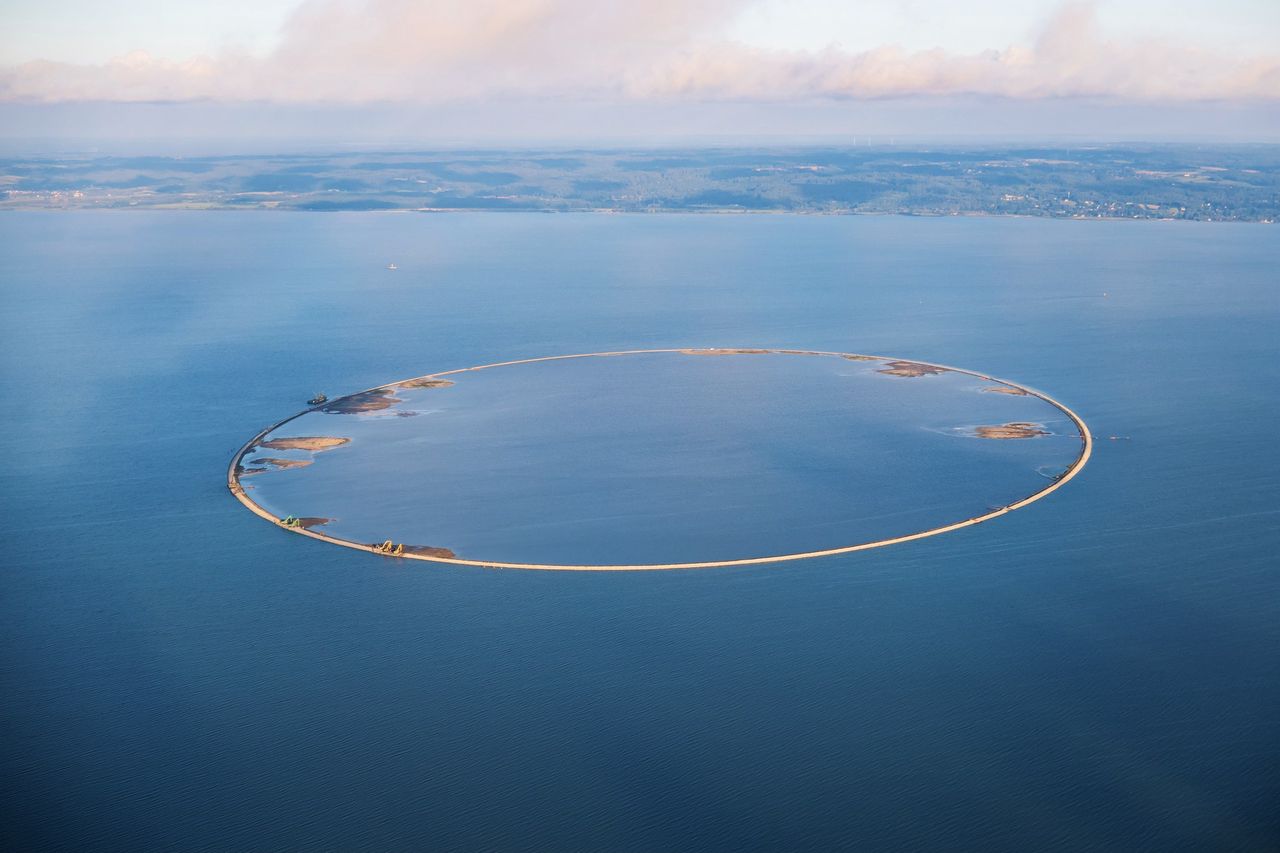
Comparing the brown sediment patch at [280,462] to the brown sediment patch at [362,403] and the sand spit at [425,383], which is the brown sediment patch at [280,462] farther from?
the sand spit at [425,383]

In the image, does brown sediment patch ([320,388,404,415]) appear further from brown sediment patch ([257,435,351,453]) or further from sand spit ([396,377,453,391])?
brown sediment patch ([257,435,351,453])

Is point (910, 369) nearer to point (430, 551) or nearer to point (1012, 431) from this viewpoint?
point (1012, 431)

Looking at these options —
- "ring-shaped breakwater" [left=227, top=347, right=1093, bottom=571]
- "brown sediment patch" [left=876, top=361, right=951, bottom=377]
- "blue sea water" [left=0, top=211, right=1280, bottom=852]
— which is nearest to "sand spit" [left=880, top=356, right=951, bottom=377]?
"brown sediment patch" [left=876, top=361, right=951, bottom=377]

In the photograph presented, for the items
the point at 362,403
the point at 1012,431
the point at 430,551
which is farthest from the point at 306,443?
the point at 1012,431

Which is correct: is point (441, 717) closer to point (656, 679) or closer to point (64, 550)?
point (656, 679)

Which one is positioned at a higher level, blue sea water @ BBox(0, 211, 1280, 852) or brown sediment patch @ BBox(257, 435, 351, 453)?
brown sediment patch @ BBox(257, 435, 351, 453)

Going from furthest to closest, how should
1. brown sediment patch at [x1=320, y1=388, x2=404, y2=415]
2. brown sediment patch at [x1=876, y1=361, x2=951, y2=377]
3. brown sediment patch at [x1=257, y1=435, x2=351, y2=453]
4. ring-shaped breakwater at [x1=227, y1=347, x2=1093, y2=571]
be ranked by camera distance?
1. brown sediment patch at [x1=876, y1=361, x2=951, y2=377]
2. brown sediment patch at [x1=320, y1=388, x2=404, y2=415]
3. brown sediment patch at [x1=257, y1=435, x2=351, y2=453]
4. ring-shaped breakwater at [x1=227, y1=347, x2=1093, y2=571]

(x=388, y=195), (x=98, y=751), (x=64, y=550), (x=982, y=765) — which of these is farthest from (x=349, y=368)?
(x=388, y=195)
